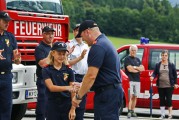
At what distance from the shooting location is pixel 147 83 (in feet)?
54.0

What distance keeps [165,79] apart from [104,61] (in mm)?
8435

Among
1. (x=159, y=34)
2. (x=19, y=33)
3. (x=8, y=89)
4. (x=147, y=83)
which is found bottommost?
(x=159, y=34)

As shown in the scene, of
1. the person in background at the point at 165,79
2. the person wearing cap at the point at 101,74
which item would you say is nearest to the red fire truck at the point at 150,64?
the person in background at the point at 165,79

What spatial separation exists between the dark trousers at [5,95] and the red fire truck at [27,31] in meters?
1.27

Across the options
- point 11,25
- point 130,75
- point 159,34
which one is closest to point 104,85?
point 11,25

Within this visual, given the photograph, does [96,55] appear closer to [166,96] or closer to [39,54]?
[39,54]

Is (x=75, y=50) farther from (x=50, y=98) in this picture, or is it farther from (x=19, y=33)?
(x=50, y=98)

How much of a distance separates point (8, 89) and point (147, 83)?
7.37 metres

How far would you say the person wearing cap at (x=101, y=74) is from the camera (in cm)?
745

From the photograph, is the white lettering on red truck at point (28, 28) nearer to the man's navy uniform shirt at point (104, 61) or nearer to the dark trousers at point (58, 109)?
the dark trousers at point (58, 109)

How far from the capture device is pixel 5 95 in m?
9.65

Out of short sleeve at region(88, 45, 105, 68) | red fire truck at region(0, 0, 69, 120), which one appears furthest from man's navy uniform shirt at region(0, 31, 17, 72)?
short sleeve at region(88, 45, 105, 68)

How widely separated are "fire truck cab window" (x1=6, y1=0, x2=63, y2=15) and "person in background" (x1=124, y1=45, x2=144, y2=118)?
347cm

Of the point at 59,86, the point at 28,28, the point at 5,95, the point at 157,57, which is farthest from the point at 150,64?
the point at 59,86
